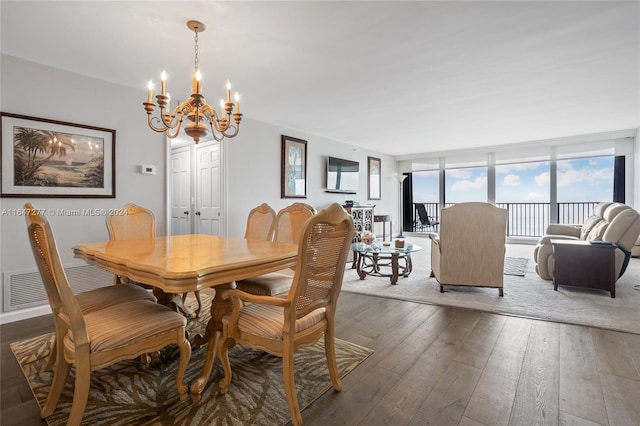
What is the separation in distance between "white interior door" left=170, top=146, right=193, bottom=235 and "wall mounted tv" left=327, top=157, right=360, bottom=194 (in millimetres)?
2666

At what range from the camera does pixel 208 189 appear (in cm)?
482

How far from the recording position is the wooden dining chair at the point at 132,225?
273cm

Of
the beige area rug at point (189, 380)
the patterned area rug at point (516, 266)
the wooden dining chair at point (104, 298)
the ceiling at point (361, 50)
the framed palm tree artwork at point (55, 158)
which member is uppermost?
the ceiling at point (361, 50)

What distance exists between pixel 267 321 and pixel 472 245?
264 cm

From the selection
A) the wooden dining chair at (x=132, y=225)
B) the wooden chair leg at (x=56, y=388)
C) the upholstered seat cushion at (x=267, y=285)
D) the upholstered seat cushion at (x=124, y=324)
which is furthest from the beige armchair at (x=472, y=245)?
the wooden chair leg at (x=56, y=388)

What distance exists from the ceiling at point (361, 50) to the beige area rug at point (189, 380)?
2.38 meters

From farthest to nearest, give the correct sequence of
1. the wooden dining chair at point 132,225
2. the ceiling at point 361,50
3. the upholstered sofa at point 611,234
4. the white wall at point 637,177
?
the white wall at point 637,177
the upholstered sofa at point 611,234
the wooden dining chair at point 132,225
the ceiling at point 361,50

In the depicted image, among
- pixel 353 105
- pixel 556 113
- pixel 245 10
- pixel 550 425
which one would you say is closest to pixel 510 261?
pixel 556 113

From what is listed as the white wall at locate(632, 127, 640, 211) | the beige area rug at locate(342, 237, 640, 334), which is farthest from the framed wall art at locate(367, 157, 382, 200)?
the white wall at locate(632, 127, 640, 211)

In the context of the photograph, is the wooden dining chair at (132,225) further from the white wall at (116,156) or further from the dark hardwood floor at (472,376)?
the dark hardwood floor at (472,376)

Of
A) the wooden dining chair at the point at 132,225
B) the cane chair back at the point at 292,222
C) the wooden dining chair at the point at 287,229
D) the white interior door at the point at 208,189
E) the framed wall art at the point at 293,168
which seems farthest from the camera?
the framed wall art at the point at 293,168

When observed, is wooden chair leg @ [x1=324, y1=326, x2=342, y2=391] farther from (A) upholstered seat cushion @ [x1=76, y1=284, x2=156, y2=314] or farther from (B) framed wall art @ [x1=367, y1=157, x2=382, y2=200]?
(B) framed wall art @ [x1=367, y1=157, x2=382, y2=200]

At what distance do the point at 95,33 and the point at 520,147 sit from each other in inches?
312

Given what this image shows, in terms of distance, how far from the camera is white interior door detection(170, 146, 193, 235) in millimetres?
5250
